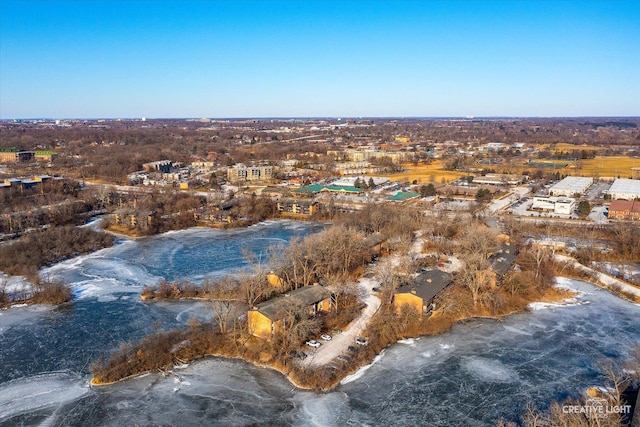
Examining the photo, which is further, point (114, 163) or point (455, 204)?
point (114, 163)

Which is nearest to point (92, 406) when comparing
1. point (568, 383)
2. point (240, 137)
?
point (568, 383)

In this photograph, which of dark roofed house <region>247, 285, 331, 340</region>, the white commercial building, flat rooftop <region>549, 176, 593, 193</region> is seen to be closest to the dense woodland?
dark roofed house <region>247, 285, 331, 340</region>

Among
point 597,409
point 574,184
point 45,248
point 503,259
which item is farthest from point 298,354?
point 574,184

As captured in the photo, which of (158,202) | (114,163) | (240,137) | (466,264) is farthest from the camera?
(240,137)

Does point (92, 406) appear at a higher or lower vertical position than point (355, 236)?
lower

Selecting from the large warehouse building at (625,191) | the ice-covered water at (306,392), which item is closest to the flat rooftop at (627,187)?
the large warehouse building at (625,191)

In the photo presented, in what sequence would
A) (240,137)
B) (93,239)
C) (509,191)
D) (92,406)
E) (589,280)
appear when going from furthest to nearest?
(240,137), (509,191), (93,239), (589,280), (92,406)

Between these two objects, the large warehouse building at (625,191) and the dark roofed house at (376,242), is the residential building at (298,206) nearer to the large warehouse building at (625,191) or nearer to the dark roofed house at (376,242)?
the dark roofed house at (376,242)

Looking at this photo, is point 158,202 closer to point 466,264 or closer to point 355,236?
point 355,236
